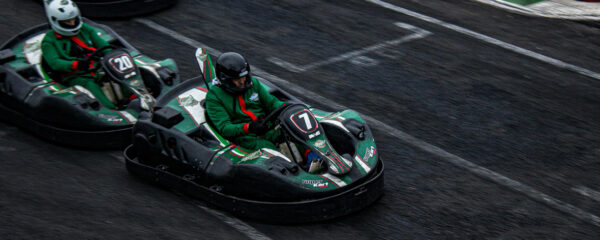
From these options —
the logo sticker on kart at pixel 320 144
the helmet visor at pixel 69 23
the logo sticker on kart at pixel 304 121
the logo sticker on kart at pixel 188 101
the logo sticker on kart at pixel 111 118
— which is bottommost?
the logo sticker on kart at pixel 111 118

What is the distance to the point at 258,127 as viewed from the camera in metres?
6.94

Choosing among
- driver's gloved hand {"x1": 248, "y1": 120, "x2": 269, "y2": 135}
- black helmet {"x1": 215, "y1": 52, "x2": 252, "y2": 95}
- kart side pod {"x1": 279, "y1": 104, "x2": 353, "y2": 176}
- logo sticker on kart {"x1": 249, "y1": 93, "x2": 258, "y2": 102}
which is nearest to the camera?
kart side pod {"x1": 279, "y1": 104, "x2": 353, "y2": 176}

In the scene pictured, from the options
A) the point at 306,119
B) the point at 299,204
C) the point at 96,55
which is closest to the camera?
A: the point at 299,204

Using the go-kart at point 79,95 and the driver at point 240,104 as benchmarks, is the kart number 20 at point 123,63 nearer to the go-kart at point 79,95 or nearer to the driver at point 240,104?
the go-kart at point 79,95

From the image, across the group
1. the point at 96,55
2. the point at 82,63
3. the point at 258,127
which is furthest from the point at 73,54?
the point at 258,127

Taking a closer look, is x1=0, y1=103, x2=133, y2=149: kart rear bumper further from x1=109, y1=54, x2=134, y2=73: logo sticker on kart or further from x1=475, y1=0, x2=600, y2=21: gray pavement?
x1=475, y1=0, x2=600, y2=21: gray pavement

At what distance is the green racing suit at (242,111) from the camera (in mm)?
7152

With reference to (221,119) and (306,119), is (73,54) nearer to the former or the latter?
(221,119)

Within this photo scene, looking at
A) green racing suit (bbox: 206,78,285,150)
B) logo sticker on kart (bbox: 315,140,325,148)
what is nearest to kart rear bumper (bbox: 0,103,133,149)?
green racing suit (bbox: 206,78,285,150)

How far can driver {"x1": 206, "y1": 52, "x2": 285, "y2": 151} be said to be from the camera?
7.11m

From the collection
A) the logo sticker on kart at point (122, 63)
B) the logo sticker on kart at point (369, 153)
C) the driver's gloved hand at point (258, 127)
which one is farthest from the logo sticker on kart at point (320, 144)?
the logo sticker on kart at point (122, 63)

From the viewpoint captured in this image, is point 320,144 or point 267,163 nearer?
point 267,163

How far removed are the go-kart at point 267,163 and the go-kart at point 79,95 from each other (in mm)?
521

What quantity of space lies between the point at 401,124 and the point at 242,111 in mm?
2351
